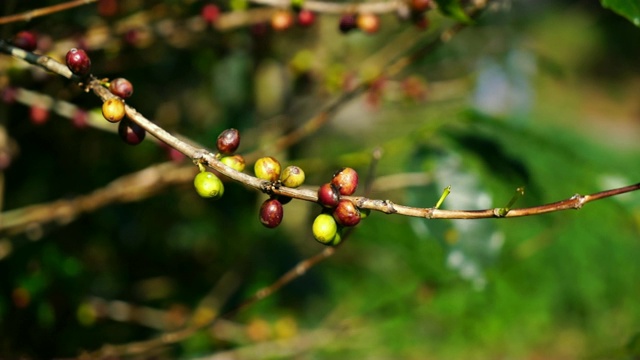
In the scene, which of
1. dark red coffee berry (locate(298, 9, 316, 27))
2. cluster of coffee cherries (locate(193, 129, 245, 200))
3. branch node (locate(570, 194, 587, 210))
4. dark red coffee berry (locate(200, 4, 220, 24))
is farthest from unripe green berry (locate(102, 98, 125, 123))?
dark red coffee berry (locate(200, 4, 220, 24))

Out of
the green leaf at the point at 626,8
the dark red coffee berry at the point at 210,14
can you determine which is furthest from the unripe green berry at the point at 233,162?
the dark red coffee berry at the point at 210,14

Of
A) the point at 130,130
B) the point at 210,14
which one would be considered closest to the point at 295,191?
the point at 130,130

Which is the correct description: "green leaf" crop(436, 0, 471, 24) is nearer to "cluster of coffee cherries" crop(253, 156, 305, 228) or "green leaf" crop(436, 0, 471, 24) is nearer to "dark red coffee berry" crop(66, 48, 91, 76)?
"cluster of coffee cherries" crop(253, 156, 305, 228)

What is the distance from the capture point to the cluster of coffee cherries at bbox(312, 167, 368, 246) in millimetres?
718

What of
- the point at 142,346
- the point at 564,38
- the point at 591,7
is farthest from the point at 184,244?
the point at 591,7

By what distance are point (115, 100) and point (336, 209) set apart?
0.29 metres

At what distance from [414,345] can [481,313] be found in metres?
0.40

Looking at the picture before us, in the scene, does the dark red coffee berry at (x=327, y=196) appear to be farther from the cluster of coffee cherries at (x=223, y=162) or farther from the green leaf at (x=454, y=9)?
the green leaf at (x=454, y=9)

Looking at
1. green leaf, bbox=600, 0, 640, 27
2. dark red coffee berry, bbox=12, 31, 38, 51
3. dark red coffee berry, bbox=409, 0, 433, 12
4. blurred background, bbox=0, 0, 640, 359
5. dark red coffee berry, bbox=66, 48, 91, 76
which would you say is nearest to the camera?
dark red coffee berry, bbox=66, 48, 91, 76

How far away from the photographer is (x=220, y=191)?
30.7 inches

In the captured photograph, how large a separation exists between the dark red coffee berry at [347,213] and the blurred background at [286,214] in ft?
2.15

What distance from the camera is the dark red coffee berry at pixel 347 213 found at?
2.38 ft

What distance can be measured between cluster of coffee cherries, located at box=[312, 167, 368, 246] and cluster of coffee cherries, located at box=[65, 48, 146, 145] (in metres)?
0.25

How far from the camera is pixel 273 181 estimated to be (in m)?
0.74
